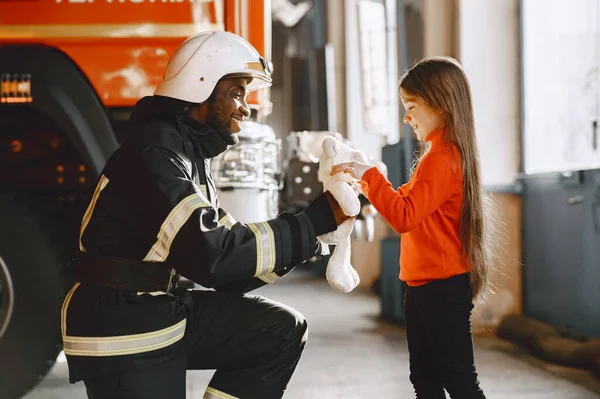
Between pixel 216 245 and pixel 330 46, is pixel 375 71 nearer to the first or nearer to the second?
pixel 330 46

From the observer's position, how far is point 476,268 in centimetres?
224

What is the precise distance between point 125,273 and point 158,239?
14cm

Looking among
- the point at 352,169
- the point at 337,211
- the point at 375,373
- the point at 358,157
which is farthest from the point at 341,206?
the point at 375,373

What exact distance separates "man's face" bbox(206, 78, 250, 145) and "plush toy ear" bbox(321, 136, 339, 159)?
0.91 feet

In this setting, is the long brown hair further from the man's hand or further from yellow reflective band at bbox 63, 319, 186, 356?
yellow reflective band at bbox 63, 319, 186, 356

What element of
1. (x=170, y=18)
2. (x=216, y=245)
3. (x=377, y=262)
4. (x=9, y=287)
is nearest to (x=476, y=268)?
(x=216, y=245)

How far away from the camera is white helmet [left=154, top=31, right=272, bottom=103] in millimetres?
1978

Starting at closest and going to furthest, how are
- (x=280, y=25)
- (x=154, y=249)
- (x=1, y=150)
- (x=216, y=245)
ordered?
1. (x=216, y=245)
2. (x=154, y=249)
3. (x=1, y=150)
4. (x=280, y=25)

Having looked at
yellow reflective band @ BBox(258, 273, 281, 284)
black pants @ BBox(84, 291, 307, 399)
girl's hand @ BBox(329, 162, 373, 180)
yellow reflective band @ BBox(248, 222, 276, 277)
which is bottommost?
black pants @ BBox(84, 291, 307, 399)

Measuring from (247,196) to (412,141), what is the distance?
2812mm

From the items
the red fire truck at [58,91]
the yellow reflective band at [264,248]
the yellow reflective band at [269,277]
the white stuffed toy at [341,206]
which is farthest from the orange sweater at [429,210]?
the red fire truck at [58,91]

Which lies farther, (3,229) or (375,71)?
(375,71)

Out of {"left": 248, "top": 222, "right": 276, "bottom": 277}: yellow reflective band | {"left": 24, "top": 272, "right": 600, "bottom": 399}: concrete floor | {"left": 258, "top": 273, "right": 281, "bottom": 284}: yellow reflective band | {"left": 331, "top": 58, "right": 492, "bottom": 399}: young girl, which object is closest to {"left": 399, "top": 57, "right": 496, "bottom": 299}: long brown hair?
{"left": 331, "top": 58, "right": 492, "bottom": 399}: young girl

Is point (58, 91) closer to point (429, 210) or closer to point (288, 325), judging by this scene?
point (288, 325)
